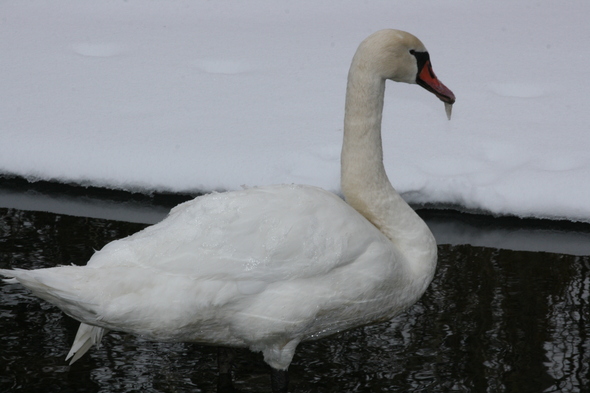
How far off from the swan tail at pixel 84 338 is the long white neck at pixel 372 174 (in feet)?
4.15

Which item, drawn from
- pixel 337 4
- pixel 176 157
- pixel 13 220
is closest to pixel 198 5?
pixel 337 4

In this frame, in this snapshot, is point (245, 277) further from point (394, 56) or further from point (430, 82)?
point (430, 82)

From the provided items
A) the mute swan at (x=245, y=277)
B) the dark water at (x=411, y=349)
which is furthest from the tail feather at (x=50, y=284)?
the dark water at (x=411, y=349)

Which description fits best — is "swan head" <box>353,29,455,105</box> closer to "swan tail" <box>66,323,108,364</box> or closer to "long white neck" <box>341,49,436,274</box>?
"long white neck" <box>341,49,436,274</box>

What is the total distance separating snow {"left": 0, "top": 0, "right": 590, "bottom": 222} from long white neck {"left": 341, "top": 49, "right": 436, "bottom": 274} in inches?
67.1

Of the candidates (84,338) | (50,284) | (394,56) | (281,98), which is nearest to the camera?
(50,284)

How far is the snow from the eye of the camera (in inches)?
234

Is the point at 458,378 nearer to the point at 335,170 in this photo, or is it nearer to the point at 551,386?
the point at 551,386

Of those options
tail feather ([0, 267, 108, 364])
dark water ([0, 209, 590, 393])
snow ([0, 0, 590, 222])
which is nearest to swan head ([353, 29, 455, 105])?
dark water ([0, 209, 590, 393])

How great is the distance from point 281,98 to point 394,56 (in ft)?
11.6

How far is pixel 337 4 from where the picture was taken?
9.80 metres

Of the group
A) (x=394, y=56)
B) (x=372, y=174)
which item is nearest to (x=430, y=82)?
(x=394, y=56)

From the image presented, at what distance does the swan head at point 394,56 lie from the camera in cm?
388

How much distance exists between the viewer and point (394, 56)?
391cm
